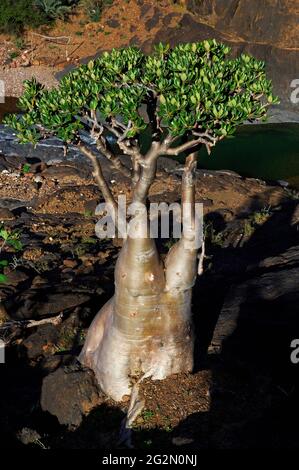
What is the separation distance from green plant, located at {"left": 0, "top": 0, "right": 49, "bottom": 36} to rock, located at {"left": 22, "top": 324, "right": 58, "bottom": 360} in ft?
115

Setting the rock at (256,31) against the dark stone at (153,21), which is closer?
the rock at (256,31)

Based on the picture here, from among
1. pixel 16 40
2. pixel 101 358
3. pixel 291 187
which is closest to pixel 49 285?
pixel 101 358

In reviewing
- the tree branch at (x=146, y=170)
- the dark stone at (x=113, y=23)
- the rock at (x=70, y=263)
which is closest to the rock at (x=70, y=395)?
the tree branch at (x=146, y=170)

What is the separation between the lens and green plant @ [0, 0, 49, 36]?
4231 cm

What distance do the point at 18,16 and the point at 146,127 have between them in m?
38.4

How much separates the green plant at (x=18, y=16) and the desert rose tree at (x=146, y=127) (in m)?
36.9

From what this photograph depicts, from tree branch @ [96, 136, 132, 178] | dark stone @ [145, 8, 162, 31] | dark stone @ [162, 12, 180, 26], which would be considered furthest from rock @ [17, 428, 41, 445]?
Answer: dark stone @ [145, 8, 162, 31]

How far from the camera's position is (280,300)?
32.1 ft

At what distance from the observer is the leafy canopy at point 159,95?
712 cm

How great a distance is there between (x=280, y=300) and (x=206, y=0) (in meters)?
31.1

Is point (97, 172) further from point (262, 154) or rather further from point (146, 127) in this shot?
point (262, 154)

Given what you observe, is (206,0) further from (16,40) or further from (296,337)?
(296,337)

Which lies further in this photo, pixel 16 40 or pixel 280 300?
pixel 16 40

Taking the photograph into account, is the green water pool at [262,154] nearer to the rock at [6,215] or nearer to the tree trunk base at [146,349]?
the rock at [6,215]
